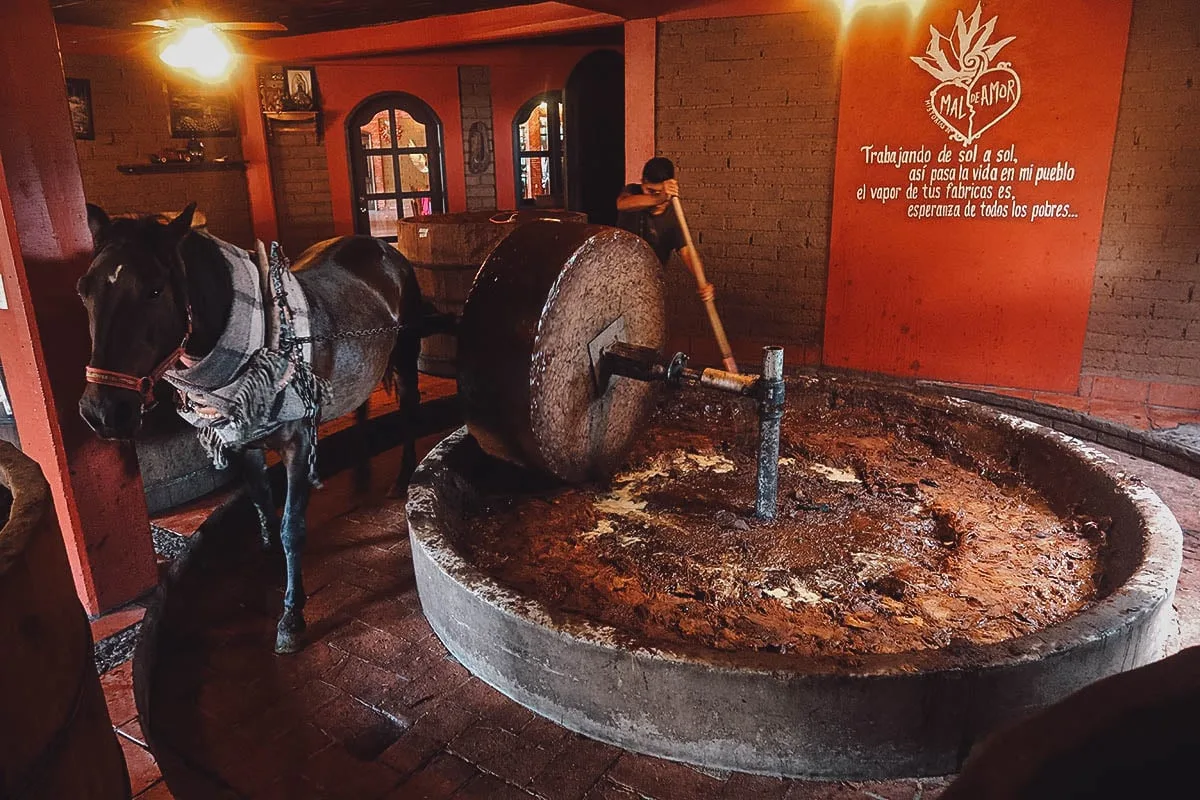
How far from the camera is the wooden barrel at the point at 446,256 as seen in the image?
7.35 meters

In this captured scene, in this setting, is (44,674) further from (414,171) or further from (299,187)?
(414,171)

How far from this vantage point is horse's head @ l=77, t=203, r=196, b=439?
2.93m

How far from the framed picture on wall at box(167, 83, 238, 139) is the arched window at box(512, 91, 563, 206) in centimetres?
417

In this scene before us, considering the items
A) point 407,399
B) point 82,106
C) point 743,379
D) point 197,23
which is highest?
point 197,23

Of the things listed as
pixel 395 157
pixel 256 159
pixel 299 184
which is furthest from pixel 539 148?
pixel 256 159

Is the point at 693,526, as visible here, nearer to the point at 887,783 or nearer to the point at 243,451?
the point at 887,783

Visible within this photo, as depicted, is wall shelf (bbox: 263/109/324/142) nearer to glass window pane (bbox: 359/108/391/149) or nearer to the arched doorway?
glass window pane (bbox: 359/108/391/149)

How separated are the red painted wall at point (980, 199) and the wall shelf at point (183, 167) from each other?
27.7ft

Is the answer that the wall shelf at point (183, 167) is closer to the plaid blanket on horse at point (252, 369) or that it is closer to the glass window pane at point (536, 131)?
the glass window pane at point (536, 131)

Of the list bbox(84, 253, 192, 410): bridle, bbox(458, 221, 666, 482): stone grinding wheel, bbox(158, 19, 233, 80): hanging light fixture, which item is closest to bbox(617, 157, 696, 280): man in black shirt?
bbox(458, 221, 666, 482): stone grinding wheel

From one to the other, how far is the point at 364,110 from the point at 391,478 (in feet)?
27.5

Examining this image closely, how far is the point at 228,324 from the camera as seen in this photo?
10.9 ft

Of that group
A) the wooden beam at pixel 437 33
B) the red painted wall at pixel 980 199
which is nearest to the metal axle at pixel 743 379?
the red painted wall at pixel 980 199

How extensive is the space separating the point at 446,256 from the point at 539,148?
6.88m
